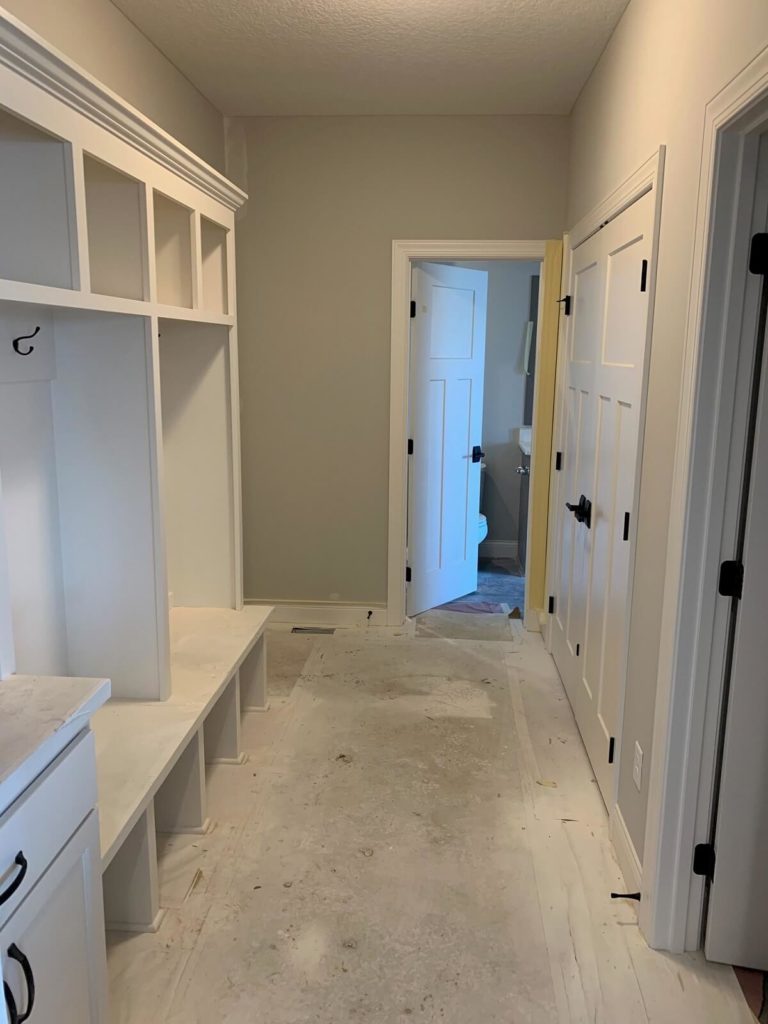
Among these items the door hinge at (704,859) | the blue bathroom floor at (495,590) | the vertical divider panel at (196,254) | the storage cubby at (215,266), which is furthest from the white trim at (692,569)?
the blue bathroom floor at (495,590)

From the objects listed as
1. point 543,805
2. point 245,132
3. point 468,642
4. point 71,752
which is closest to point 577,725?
point 543,805

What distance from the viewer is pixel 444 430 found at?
4484 millimetres

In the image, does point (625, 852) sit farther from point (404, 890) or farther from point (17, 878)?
point (17, 878)

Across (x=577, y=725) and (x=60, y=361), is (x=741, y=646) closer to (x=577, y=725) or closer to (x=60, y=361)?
(x=577, y=725)

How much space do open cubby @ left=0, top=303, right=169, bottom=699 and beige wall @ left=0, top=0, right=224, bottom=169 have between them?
0.85 meters

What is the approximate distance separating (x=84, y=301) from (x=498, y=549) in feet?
14.5

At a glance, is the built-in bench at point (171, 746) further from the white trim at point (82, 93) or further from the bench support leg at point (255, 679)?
the white trim at point (82, 93)

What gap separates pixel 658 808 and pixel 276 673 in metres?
2.12

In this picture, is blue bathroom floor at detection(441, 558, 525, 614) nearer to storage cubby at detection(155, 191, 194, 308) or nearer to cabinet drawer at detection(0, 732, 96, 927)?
storage cubby at detection(155, 191, 194, 308)

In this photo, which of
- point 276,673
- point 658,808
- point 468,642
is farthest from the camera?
point 468,642

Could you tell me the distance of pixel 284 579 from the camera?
434cm

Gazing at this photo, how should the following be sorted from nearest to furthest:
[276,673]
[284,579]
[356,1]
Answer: [356,1]
[276,673]
[284,579]

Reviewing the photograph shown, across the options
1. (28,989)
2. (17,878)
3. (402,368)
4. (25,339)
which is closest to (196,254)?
(25,339)

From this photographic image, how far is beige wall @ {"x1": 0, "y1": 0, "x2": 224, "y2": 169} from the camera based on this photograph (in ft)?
7.33
